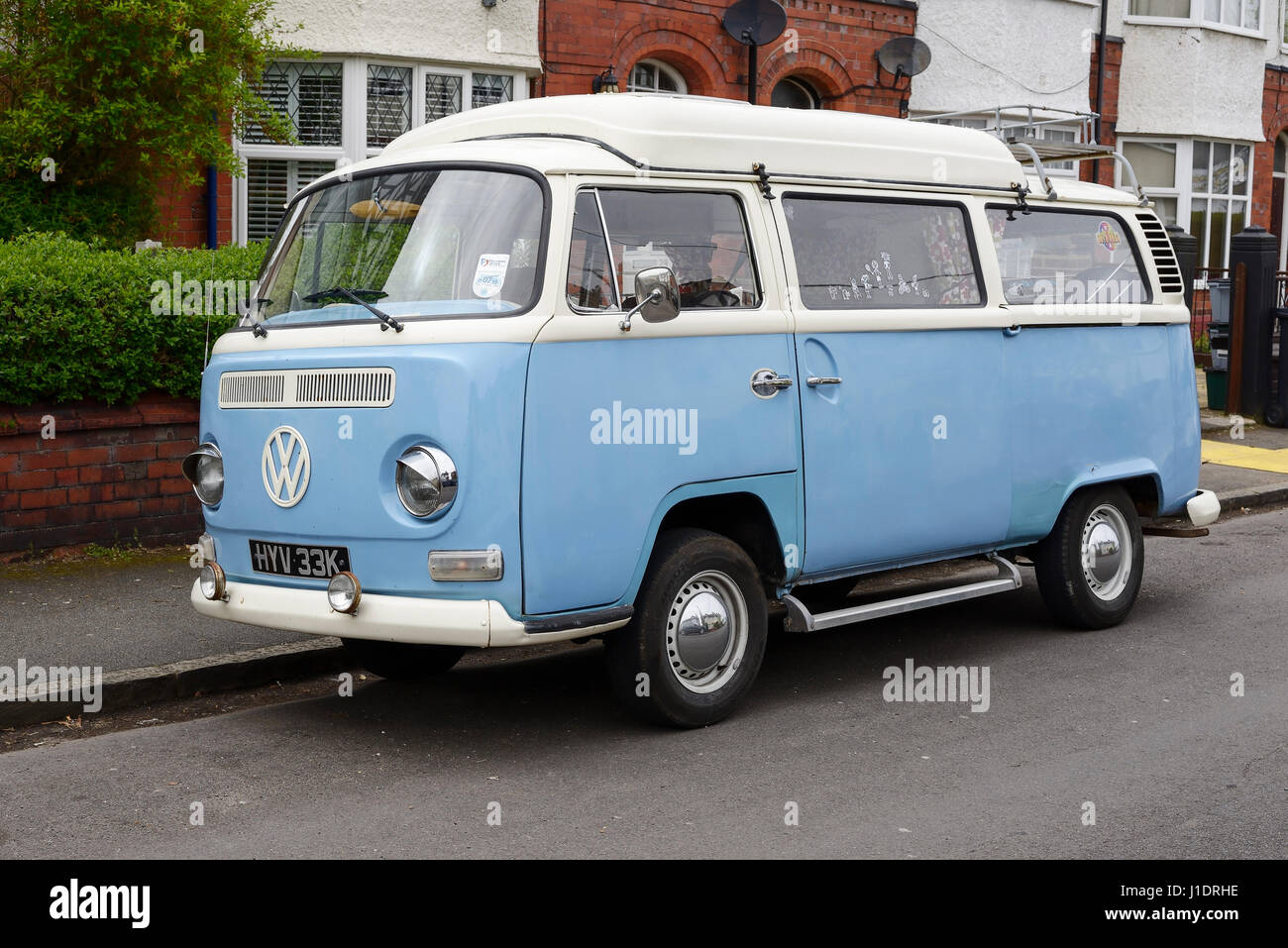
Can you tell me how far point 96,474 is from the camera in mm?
8898

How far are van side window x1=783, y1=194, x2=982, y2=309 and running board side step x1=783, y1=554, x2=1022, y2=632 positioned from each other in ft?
4.35

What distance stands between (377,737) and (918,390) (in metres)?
2.83

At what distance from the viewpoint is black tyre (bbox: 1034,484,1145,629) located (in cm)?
772

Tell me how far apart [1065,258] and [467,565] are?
402 centimetres

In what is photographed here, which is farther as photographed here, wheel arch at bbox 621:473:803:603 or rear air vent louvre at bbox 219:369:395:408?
wheel arch at bbox 621:473:803:603

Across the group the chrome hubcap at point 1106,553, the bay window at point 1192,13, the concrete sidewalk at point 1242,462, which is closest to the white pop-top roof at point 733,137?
the chrome hubcap at point 1106,553

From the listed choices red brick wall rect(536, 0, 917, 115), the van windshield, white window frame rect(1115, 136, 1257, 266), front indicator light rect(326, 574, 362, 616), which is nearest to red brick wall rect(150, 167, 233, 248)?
red brick wall rect(536, 0, 917, 115)

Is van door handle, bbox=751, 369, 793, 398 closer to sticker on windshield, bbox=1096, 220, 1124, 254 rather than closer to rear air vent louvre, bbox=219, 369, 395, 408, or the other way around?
rear air vent louvre, bbox=219, 369, 395, 408

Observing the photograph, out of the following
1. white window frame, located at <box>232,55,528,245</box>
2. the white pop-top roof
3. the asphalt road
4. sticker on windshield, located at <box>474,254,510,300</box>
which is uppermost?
white window frame, located at <box>232,55,528,245</box>

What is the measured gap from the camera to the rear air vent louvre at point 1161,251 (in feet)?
27.3

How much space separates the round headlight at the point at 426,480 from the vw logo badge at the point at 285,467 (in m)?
0.49

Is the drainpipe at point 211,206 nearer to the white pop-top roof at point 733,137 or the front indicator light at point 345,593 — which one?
the white pop-top roof at point 733,137
